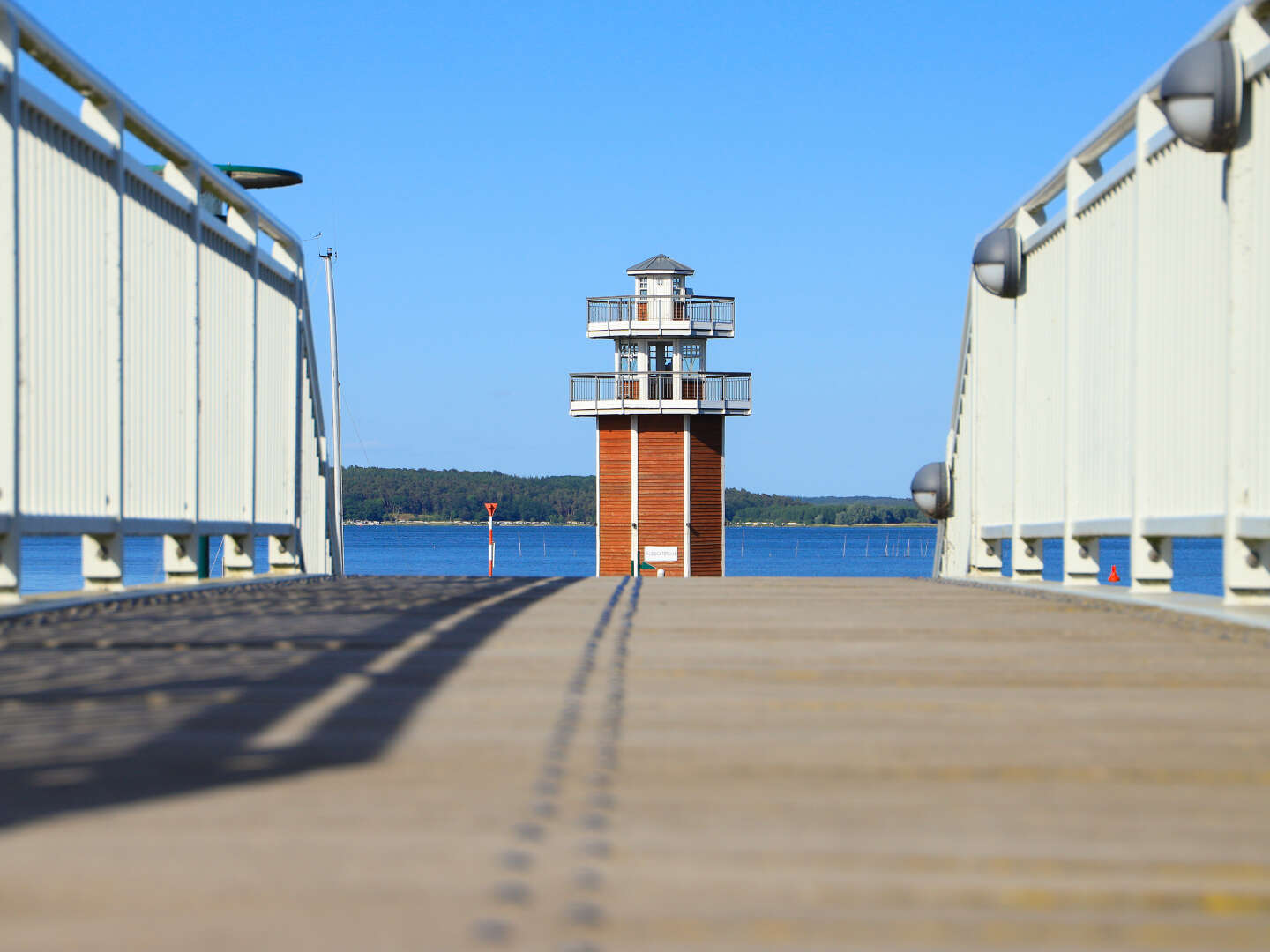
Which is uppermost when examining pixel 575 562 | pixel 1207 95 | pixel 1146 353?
pixel 1207 95

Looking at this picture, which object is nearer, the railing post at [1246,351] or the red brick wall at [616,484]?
the railing post at [1246,351]

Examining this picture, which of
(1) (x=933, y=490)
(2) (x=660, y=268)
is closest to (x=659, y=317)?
(2) (x=660, y=268)

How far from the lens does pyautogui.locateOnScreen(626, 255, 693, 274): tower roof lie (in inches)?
1602

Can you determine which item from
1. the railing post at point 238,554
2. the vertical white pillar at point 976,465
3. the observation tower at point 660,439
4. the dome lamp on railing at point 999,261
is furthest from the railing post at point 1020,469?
the observation tower at point 660,439

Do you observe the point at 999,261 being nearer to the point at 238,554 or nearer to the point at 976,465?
the point at 976,465

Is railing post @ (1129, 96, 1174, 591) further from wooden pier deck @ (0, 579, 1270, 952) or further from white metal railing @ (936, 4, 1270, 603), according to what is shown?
wooden pier deck @ (0, 579, 1270, 952)

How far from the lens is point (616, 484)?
38500 millimetres

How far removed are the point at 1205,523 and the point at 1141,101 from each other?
2.57 metres

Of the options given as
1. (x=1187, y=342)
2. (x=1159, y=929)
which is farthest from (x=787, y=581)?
(x=1159, y=929)

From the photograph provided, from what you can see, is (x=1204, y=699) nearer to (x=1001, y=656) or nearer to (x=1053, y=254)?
(x=1001, y=656)

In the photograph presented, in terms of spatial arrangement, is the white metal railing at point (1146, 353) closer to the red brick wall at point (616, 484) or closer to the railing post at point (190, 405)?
the railing post at point (190, 405)

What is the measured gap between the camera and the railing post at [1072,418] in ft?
30.2

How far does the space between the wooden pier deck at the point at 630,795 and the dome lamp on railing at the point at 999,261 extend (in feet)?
19.2

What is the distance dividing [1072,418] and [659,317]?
3087cm
